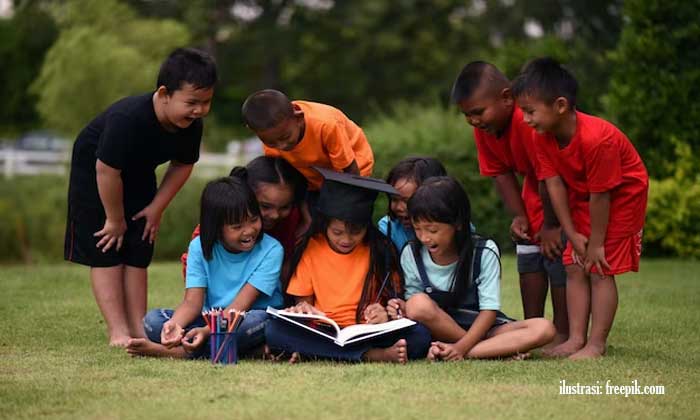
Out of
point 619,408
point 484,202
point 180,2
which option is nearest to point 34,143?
point 180,2

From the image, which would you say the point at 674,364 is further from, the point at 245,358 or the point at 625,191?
the point at 245,358

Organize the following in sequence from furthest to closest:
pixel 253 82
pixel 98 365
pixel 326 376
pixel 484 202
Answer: pixel 253 82, pixel 484 202, pixel 98 365, pixel 326 376

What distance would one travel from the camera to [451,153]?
12547mm

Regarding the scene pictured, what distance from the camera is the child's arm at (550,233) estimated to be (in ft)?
20.0

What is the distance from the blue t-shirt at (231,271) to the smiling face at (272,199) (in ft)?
0.81

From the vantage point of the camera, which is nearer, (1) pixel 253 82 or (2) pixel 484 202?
(2) pixel 484 202

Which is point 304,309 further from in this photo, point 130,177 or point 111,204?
point 130,177

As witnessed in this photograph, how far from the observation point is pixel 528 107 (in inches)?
223

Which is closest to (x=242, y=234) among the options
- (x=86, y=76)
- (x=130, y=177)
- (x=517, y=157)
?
(x=130, y=177)

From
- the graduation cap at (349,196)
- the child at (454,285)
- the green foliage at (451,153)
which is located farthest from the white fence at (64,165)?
the child at (454,285)

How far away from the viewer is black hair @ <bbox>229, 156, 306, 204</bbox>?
6.09 meters

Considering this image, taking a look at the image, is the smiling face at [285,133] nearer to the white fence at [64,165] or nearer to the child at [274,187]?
the child at [274,187]

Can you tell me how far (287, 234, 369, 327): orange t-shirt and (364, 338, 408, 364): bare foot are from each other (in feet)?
0.86

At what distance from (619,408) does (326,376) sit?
131 cm
